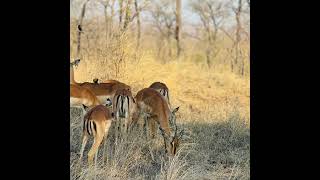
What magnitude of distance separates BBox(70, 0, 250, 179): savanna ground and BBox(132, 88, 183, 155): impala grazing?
0.15 m

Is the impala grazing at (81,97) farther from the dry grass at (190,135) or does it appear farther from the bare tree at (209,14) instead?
the bare tree at (209,14)

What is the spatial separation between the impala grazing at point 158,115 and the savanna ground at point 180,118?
15cm

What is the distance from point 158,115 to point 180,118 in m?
2.17

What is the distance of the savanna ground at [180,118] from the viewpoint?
5316mm

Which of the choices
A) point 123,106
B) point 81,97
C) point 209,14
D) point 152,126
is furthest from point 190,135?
point 209,14

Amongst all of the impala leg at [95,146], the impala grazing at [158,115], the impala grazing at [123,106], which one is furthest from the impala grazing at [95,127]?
the impala grazing at [123,106]

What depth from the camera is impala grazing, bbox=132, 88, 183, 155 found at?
5531 millimetres

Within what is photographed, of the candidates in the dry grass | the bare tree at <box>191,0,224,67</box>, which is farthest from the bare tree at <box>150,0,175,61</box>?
the dry grass

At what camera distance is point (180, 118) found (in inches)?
324

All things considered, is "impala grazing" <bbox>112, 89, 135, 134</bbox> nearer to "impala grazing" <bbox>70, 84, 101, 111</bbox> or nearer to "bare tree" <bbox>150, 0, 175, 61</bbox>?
"impala grazing" <bbox>70, 84, 101, 111</bbox>

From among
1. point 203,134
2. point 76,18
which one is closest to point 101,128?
point 203,134

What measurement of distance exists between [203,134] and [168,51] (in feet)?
44.6
